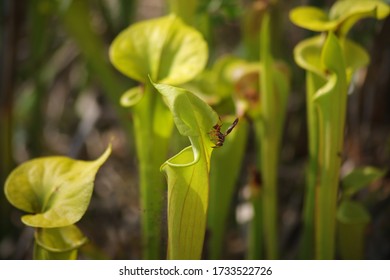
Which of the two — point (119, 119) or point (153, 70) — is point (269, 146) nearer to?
point (153, 70)

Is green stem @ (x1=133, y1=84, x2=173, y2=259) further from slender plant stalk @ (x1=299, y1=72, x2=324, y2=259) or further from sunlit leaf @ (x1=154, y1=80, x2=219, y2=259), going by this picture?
slender plant stalk @ (x1=299, y1=72, x2=324, y2=259)

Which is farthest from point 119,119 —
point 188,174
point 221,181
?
Result: point 188,174

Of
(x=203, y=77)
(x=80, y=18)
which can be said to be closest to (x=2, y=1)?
(x=80, y=18)

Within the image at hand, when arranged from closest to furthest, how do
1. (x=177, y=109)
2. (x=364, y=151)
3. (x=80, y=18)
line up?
(x=177, y=109) < (x=80, y=18) < (x=364, y=151)

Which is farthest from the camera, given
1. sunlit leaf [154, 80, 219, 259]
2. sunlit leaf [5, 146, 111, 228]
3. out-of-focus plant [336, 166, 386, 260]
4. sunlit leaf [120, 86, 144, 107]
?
out-of-focus plant [336, 166, 386, 260]

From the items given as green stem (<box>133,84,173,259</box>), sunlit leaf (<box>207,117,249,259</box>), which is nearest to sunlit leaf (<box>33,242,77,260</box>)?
green stem (<box>133,84,173,259</box>)

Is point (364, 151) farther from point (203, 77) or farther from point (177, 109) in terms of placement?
point (177, 109)
